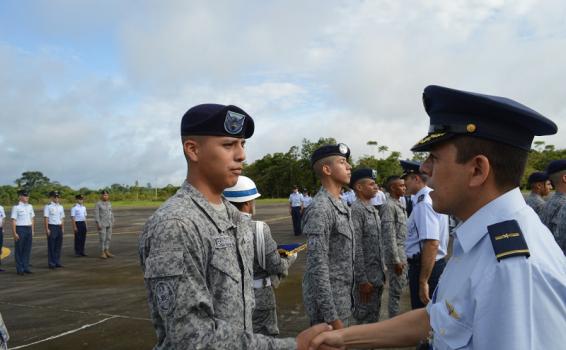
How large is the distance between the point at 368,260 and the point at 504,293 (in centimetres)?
358

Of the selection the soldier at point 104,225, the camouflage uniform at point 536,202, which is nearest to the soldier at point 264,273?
the camouflage uniform at point 536,202

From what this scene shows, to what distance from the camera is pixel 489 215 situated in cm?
146

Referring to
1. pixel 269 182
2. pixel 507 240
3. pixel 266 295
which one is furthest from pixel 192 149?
pixel 269 182

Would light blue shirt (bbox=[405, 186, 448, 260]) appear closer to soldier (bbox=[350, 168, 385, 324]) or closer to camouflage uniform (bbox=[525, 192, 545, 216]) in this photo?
soldier (bbox=[350, 168, 385, 324])

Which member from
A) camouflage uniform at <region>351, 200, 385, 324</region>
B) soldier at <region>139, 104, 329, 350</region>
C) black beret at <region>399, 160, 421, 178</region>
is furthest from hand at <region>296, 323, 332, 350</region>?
black beret at <region>399, 160, 421, 178</region>

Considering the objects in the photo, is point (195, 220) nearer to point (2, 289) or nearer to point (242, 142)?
point (242, 142)

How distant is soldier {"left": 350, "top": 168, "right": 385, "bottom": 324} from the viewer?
4.59m

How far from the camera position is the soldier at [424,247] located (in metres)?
4.69

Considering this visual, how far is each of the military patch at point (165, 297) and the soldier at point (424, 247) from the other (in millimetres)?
3519

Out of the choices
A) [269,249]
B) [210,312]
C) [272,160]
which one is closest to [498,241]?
[210,312]

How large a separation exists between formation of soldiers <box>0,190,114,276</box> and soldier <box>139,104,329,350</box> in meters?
10.8

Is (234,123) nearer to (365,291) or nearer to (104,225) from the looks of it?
(365,291)

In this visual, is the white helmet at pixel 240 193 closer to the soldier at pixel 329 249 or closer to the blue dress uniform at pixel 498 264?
the soldier at pixel 329 249

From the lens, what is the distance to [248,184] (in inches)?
152
